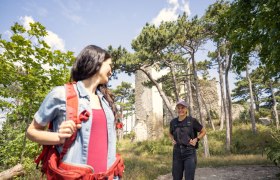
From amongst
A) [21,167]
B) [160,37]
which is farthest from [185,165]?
[160,37]

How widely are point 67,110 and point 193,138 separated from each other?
12.5ft

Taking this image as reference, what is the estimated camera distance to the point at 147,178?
25.6ft

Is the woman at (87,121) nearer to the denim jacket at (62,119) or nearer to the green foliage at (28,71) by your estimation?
the denim jacket at (62,119)

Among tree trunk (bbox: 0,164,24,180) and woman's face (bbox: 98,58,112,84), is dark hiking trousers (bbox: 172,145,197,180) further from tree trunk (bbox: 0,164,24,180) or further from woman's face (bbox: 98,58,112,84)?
tree trunk (bbox: 0,164,24,180)

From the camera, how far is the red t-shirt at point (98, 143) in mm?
1546

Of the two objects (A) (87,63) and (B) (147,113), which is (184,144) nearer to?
(A) (87,63)

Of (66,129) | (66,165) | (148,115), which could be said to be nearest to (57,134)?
(66,129)

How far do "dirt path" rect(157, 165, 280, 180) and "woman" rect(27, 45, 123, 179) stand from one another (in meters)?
6.89

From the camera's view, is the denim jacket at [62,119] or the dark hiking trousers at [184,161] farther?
the dark hiking trousers at [184,161]

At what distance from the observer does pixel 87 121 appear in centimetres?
154

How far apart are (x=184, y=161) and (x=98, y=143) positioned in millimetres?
3474

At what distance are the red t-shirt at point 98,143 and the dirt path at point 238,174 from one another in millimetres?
6898

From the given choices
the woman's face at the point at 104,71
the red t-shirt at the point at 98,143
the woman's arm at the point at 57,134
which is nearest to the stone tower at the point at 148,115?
the woman's face at the point at 104,71

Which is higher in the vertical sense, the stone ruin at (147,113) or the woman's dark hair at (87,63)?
the stone ruin at (147,113)
